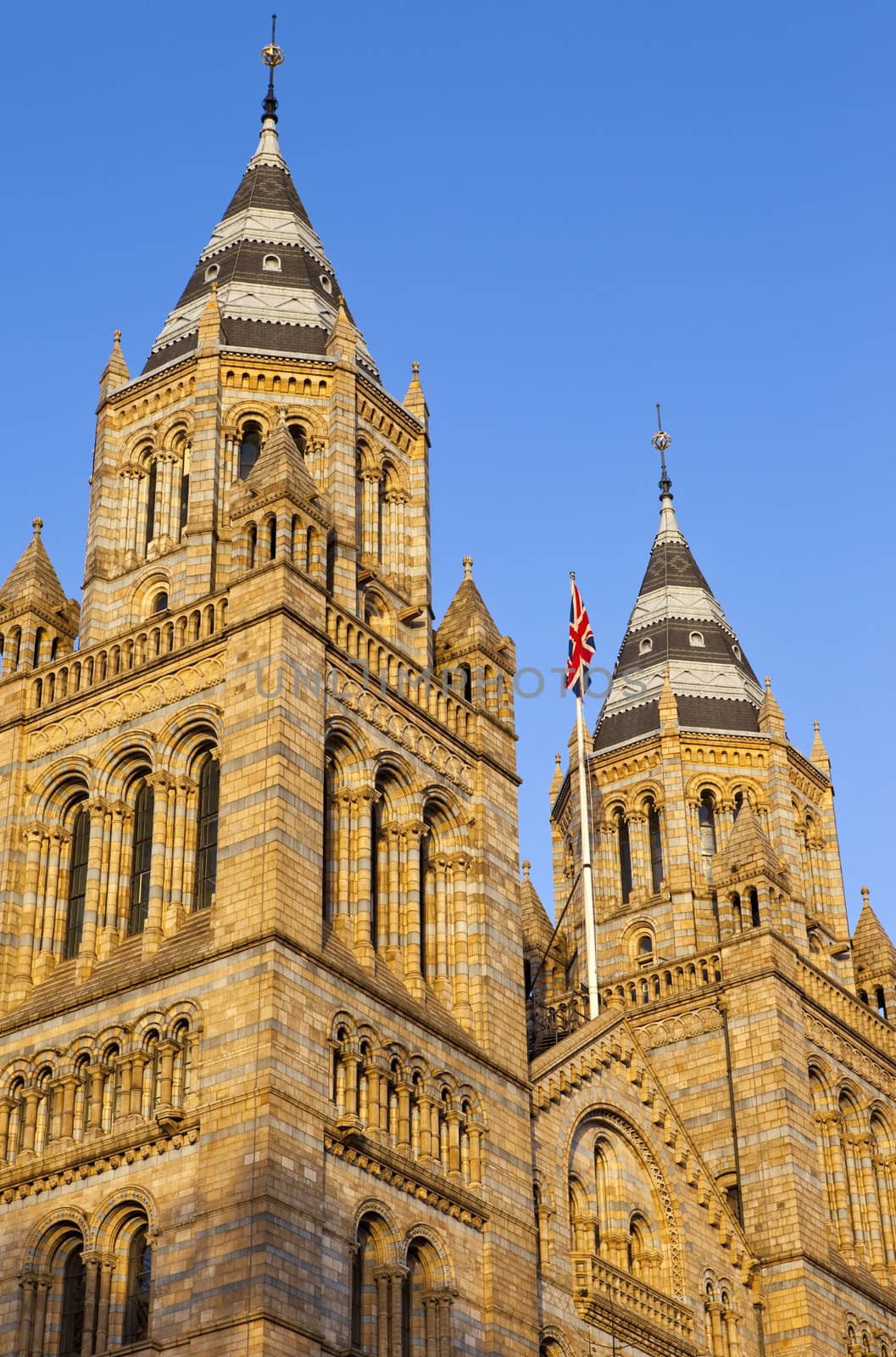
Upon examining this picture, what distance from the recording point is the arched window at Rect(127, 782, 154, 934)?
46.0 metres

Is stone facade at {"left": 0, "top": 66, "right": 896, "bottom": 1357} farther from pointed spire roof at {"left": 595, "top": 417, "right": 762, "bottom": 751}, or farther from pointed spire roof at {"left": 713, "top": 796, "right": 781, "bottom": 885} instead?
pointed spire roof at {"left": 595, "top": 417, "right": 762, "bottom": 751}

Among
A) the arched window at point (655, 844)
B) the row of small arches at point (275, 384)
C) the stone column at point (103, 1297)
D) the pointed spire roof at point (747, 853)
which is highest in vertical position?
the row of small arches at point (275, 384)

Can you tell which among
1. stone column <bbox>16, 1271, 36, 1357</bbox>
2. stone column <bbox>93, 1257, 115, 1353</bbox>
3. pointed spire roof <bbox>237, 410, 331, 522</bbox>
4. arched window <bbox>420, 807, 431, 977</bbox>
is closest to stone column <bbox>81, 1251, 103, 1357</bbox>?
stone column <bbox>93, 1257, 115, 1353</bbox>

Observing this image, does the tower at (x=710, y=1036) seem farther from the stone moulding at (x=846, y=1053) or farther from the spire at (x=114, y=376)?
the spire at (x=114, y=376)

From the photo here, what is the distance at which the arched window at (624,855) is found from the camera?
217 ft

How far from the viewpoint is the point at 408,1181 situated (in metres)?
42.7

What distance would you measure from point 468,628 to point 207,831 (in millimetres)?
10146

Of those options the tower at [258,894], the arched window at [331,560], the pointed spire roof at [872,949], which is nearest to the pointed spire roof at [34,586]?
the tower at [258,894]

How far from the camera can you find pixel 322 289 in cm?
5788

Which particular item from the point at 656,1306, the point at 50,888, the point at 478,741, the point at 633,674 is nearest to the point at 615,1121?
the point at 656,1306

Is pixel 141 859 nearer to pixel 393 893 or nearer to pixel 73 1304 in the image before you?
pixel 393 893

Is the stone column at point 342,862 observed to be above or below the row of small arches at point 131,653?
below

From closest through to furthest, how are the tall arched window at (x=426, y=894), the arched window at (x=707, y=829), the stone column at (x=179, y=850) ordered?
the stone column at (x=179, y=850) < the tall arched window at (x=426, y=894) < the arched window at (x=707, y=829)

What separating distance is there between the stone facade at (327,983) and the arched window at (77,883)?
90 mm
